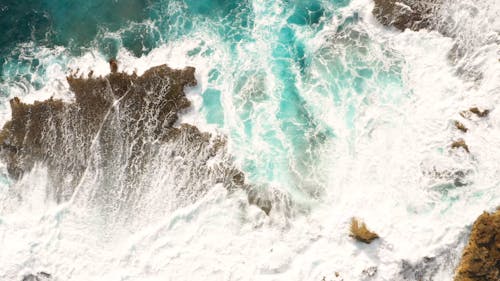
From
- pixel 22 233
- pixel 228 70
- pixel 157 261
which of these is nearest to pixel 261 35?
pixel 228 70

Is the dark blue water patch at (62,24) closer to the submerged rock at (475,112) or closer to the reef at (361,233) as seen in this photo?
the reef at (361,233)

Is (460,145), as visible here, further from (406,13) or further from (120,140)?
(120,140)

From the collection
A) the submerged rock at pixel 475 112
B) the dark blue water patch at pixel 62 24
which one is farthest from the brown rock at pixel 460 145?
the dark blue water patch at pixel 62 24

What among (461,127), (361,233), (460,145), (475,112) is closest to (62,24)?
(361,233)

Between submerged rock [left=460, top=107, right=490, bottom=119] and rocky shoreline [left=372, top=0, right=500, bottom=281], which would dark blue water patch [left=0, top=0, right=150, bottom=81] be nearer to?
submerged rock [left=460, top=107, right=490, bottom=119]

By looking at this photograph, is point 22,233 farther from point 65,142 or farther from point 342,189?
point 342,189

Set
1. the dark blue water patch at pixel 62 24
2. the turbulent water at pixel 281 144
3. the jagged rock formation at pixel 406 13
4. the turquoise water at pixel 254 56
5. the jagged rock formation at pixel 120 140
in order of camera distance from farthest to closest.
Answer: the dark blue water patch at pixel 62 24, the jagged rock formation at pixel 406 13, the turquoise water at pixel 254 56, the jagged rock formation at pixel 120 140, the turbulent water at pixel 281 144
